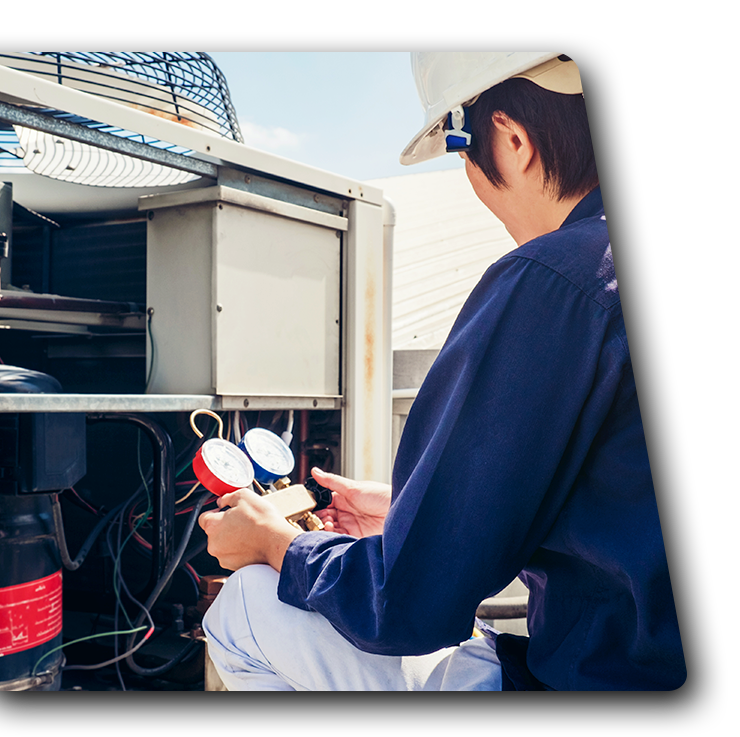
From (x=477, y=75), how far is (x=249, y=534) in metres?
0.76

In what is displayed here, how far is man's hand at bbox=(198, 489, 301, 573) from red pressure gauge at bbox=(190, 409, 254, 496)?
0.10 meters

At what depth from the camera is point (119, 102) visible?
56.6 inches

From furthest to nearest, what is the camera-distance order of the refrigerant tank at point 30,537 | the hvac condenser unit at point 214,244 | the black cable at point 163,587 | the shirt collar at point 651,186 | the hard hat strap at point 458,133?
the black cable at point 163,587 → the hvac condenser unit at point 214,244 → the refrigerant tank at point 30,537 → the hard hat strap at point 458,133 → the shirt collar at point 651,186

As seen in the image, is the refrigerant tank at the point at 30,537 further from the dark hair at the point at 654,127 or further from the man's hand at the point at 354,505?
the dark hair at the point at 654,127

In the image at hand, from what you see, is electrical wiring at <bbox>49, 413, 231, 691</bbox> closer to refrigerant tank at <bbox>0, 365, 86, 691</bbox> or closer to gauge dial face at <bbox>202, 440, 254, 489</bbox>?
refrigerant tank at <bbox>0, 365, 86, 691</bbox>

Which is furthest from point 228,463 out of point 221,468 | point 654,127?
point 654,127

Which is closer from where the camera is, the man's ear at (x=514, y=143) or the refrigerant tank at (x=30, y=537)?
the man's ear at (x=514, y=143)

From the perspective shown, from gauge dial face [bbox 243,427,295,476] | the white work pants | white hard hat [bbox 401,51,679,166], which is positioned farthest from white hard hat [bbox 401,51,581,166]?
the white work pants

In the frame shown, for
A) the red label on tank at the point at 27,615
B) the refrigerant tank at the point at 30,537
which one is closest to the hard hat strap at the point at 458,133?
the refrigerant tank at the point at 30,537

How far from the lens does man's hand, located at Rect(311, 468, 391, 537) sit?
53.9 inches

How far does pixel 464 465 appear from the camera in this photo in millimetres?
772

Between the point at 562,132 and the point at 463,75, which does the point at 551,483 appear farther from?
the point at 463,75

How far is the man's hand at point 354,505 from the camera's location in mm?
1368

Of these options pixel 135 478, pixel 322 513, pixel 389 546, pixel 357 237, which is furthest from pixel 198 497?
pixel 389 546
